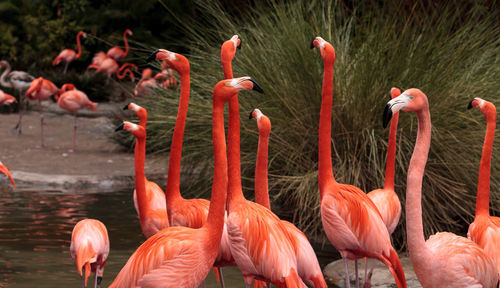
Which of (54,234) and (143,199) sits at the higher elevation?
(143,199)

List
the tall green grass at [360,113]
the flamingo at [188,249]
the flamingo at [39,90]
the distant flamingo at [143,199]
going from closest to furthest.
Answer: the flamingo at [188,249], the distant flamingo at [143,199], the tall green grass at [360,113], the flamingo at [39,90]

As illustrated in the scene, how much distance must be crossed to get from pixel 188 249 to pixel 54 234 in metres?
3.39

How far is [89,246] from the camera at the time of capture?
428 cm

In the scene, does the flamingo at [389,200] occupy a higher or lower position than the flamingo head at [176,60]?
lower

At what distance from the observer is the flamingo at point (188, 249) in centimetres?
325

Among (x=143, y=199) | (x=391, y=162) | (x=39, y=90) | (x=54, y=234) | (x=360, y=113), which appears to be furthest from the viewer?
(x=39, y=90)

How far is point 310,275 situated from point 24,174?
226 inches

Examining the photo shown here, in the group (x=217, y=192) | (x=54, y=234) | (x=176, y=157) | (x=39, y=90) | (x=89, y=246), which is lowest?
(x=39, y=90)

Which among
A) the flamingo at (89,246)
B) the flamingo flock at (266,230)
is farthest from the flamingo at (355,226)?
the flamingo at (89,246)

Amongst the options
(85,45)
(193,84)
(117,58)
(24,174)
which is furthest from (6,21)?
(193,84)

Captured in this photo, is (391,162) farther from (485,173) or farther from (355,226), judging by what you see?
(355,226)

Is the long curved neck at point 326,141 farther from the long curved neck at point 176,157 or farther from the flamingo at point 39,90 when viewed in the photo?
the flamingo at point 39,90

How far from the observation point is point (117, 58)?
55.8 ft

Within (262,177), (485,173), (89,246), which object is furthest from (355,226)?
(89,246)
